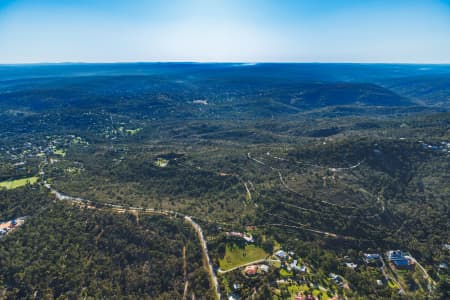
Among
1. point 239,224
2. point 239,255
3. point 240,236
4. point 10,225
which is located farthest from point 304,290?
point 10,225

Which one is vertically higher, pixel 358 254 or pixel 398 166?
pixel 398 166

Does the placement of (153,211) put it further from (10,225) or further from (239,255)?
(10,225)

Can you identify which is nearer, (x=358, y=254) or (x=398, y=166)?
(x=358, y=254)

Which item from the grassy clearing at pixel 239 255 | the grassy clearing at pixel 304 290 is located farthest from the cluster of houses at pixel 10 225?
the grassy clearing at pixel 304 290

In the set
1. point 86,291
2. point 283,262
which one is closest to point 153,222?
point 86,291

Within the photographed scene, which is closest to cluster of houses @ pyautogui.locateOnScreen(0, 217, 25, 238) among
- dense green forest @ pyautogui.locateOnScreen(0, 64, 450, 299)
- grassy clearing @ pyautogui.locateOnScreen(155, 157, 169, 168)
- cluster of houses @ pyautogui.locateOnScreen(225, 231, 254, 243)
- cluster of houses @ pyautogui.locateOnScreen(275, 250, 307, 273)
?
dense green forest @ pyautogui.locateOnScreen(0, 64, 450, 299)

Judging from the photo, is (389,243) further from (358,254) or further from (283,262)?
(283,262)
